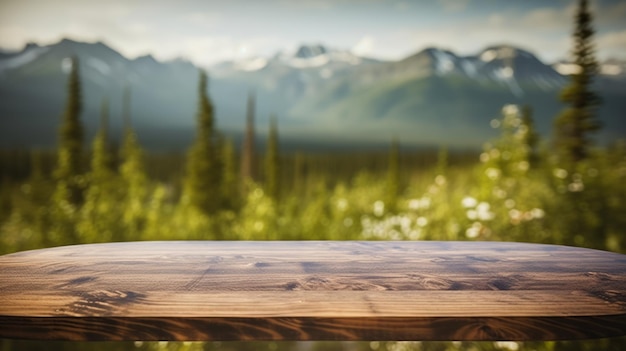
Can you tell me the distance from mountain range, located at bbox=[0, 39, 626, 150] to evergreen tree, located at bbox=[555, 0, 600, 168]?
0.13m

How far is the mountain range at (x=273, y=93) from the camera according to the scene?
9.53m

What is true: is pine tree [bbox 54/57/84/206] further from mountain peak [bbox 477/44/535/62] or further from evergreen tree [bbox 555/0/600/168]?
mountain peak [bbox 477/44/535/62]

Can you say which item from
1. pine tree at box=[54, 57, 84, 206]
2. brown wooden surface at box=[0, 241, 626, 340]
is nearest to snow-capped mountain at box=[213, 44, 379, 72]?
pine tree at box=[54, 57, 84, 206]

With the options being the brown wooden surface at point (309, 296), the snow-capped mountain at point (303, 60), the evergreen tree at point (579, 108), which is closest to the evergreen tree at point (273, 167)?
the snow-capped mountain at point (303, 60)

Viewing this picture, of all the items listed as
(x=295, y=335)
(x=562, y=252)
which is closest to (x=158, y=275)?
(x=295, y=335)

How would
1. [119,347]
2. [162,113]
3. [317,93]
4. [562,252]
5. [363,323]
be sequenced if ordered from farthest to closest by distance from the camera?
[317,93] < [162,113] < [119,347] < [562,252] < [363,323]

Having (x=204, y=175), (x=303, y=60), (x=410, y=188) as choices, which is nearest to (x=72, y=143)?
(x=204, y=175)

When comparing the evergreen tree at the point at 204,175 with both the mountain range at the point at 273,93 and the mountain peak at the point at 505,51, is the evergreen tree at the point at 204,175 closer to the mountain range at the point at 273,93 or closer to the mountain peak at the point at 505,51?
the mountain range at the point at 273,93

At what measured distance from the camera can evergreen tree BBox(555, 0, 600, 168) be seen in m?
5.59

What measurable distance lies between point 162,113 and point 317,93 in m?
18.6

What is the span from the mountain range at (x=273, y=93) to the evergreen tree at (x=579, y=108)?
134mm

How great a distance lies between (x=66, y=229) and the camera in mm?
4184

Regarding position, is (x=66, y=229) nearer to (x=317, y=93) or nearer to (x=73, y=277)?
(x=73, y=277)

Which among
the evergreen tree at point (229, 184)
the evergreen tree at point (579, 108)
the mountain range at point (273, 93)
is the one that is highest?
the mountain range at point (273, 93)
